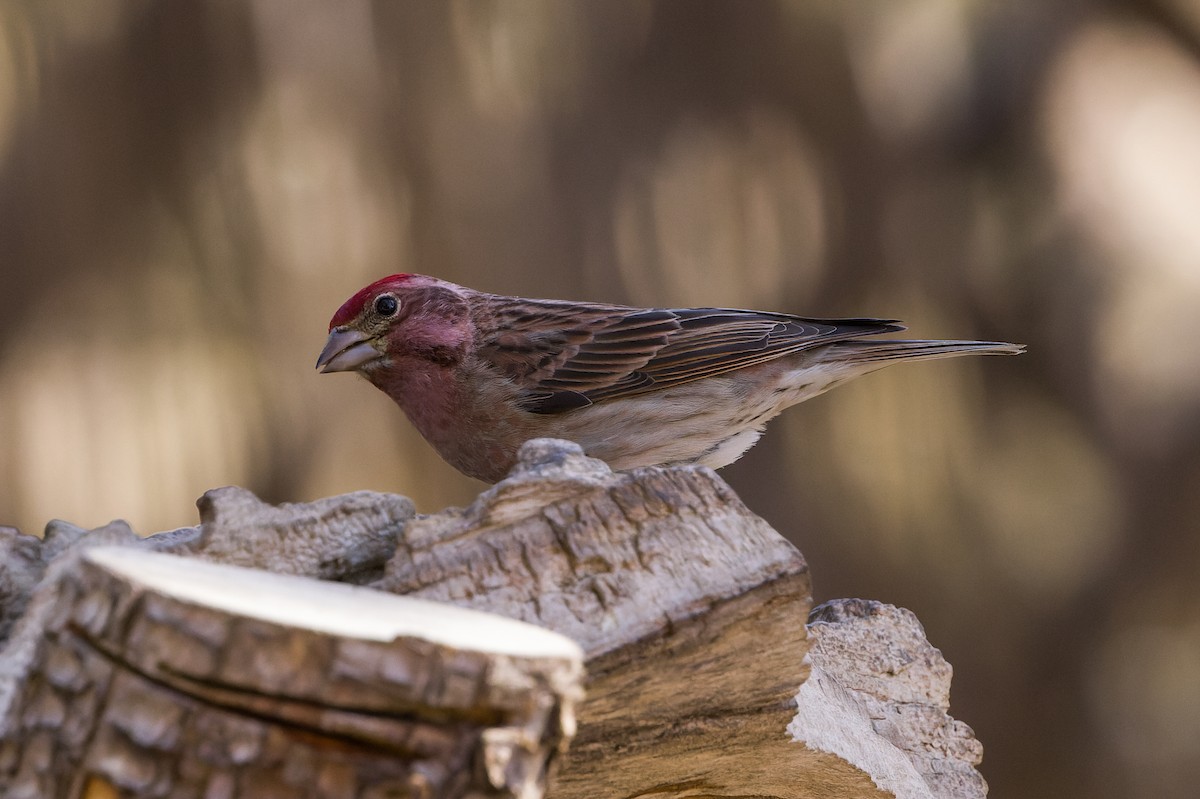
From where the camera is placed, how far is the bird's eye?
2.34 metres

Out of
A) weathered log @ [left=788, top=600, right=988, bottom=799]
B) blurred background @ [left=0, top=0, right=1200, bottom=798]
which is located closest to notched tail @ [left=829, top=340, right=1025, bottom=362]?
weathered log @ [left=788, top=600, right=988, bottom=799]

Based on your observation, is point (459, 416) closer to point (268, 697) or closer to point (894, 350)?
point (894, 350)

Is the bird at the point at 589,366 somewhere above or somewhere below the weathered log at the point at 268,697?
above

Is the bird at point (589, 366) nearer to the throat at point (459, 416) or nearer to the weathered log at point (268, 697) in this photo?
the throat at point (459, 416)

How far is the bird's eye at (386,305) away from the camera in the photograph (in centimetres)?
234

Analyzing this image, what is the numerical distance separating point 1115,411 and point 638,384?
2042mm

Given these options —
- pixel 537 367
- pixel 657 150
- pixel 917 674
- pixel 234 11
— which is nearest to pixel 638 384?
pixel 537 367

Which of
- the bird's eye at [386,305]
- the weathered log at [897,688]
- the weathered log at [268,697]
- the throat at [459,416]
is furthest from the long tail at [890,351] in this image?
the weathered log at [268,697]

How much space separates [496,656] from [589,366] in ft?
4.85

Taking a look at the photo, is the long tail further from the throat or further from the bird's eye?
the bird's eye

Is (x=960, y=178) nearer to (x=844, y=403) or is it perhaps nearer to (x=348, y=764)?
(x=844, y=403)

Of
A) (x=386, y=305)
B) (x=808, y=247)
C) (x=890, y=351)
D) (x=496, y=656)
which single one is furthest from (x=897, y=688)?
(x=808, y=247)

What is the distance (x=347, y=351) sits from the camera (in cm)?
235

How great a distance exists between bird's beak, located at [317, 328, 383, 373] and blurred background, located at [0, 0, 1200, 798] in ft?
3.99
